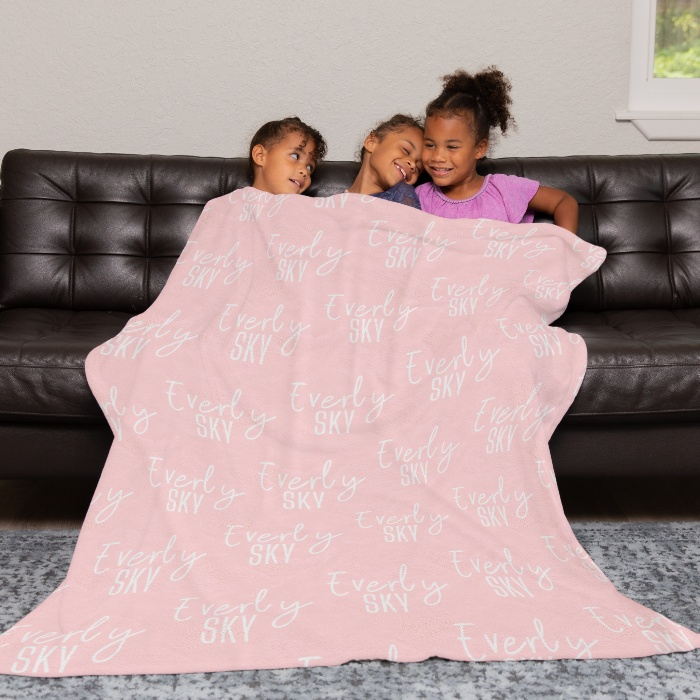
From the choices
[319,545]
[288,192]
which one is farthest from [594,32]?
[319,545]

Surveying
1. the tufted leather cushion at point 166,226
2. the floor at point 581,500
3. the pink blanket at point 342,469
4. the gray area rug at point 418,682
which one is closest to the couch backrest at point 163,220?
the tufted leather cushion at point 166,226

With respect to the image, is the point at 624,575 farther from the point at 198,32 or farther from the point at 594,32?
the point at 198,32

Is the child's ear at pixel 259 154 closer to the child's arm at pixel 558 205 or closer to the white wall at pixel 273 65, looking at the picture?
the white wall at pixel 273 65

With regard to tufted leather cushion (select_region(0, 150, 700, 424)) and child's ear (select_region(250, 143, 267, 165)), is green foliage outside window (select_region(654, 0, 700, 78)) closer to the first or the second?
tufted leather cushion (select_region(0, 150, 700, 424))

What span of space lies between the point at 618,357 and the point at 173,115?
5.36 feet

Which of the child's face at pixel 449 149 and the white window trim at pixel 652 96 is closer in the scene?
the child's face at pixel 449 149

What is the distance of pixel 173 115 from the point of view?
282 centimetres

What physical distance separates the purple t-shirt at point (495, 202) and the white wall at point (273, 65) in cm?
46

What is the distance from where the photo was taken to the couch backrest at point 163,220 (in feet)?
7.94

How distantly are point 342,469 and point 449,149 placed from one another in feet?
3.33

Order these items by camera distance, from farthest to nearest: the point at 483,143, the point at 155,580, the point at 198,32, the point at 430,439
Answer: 1. the point at 198,32
2. the point at 483,143
3. the point at 430,439
4. the point at 155,580

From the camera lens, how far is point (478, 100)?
7.93 feet

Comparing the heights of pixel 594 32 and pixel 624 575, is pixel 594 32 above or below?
above

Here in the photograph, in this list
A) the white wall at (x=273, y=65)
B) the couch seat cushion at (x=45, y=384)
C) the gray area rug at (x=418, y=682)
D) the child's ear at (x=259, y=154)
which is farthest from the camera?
the white wall at (x=273, y=65)
